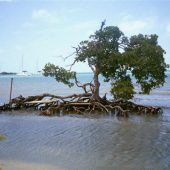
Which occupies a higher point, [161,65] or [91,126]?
[161,65]

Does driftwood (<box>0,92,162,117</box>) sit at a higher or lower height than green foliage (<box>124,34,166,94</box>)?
lower

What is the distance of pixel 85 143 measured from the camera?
1770 centimetres

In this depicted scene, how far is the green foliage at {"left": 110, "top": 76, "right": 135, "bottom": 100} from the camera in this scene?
1147 inches

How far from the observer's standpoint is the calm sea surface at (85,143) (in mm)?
13867

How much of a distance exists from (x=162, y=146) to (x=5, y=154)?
24.0 feet

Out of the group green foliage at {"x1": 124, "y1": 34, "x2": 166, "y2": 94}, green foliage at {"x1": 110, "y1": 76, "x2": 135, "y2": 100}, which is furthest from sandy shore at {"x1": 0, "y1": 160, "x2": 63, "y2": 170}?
green foliage at {"x1": 124, "y1": 34, "x2": 166, "y2": 94}

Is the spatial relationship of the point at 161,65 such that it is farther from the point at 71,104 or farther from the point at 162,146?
the point at 162,146

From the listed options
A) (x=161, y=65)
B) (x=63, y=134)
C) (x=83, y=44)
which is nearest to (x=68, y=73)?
(x=83, y=44)

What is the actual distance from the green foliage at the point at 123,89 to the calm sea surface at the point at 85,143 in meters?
3.05

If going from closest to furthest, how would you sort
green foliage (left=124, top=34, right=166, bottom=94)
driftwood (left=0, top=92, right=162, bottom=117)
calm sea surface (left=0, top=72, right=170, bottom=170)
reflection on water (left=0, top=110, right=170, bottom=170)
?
calm sea surface (left=0, top=72, right=170, bottom=170) < reflection on water (left=0, top=110, right=170, bottom=170) < green foliage (left=124, top=34, right=166, bottom=94) < driftwood (left=0, top=92, right=162, bottom=117)

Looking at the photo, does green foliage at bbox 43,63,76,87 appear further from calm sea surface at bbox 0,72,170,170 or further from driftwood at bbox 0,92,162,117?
calm sea surface at bbox 0,72,170,170

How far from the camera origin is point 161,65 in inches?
1163

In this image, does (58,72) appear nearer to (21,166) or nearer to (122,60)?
(122,60)

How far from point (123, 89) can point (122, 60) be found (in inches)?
93.2
